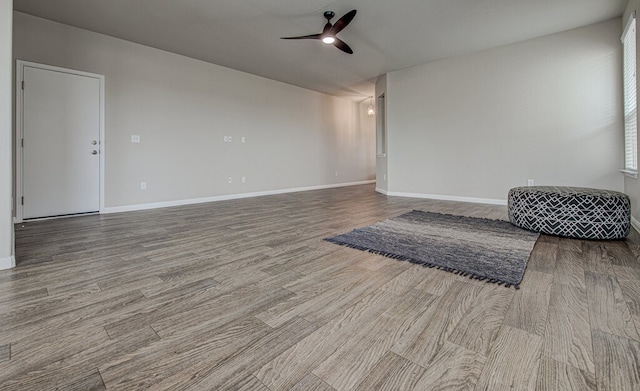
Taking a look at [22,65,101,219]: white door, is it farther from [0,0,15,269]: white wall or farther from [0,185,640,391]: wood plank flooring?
[0,0,15,269]: white wall

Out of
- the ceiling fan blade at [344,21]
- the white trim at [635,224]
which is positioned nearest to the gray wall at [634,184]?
the white trim at [635,224]

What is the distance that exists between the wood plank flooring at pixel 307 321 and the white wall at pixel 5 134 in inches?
7.8

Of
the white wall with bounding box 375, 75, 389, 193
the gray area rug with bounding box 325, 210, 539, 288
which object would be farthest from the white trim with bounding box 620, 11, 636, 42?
the white wall with bounding box 375, 75, 389, 193

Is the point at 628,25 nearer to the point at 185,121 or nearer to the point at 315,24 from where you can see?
the point at 315,24

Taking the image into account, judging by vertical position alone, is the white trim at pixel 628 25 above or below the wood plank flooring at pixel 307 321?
above

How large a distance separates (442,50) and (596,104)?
231cm

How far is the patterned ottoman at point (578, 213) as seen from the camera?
2613 millimetres

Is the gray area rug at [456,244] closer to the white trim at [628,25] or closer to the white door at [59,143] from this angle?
the white trim at [628,25]

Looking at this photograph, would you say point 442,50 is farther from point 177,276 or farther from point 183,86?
point 177,276

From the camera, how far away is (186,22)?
3857mm

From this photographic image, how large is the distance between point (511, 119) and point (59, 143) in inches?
266

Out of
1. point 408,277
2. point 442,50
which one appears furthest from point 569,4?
point 408,277

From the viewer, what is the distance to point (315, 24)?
3.95m

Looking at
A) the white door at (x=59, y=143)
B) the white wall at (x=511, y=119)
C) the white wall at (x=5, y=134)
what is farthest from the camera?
the white wall at (x=511, y=119)
